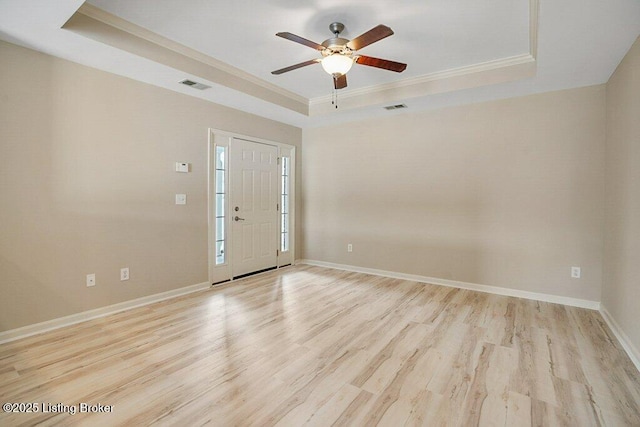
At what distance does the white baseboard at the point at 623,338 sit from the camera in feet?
7.57

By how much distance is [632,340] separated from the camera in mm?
2426

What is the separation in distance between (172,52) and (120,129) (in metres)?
1.01

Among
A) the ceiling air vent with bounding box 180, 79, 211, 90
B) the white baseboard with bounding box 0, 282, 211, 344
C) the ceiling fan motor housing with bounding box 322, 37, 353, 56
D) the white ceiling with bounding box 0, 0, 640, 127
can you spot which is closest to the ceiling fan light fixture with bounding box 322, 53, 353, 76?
the ceiling fan motor housing with bounding box 322, 37, 353, 56

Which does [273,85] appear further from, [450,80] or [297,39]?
[450,80]

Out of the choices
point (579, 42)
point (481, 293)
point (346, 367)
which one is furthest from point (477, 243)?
point (346, 367)

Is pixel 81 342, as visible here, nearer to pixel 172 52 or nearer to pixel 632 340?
pixel 172 52

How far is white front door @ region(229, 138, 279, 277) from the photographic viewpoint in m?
4.62

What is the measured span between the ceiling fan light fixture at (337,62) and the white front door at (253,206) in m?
2.29

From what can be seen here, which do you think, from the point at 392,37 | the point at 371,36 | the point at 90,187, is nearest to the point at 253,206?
the point at 90,187

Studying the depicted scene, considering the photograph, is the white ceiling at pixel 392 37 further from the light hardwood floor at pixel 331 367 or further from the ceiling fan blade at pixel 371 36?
the light hardwood floor at pixel 331 367

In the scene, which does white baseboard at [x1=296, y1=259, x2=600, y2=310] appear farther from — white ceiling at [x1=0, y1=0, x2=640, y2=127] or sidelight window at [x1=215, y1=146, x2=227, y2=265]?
white ceiling at [x1=0, y1=0, x2=640, y2=127]

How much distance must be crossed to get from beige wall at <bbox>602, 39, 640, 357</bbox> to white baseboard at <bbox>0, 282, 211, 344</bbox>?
448 cm

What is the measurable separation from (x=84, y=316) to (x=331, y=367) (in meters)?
2.58

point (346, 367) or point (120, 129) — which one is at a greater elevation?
point (120, 129)
